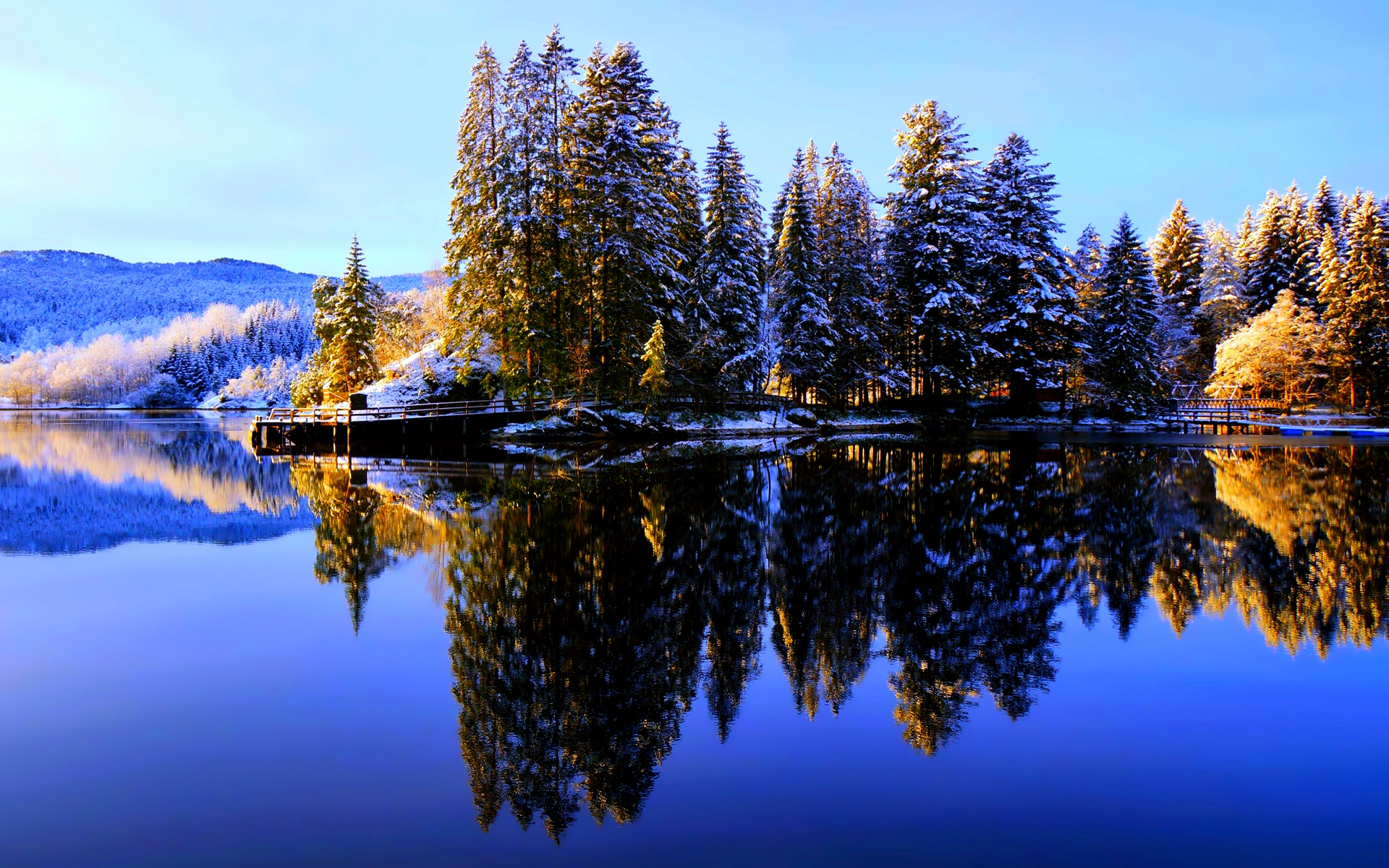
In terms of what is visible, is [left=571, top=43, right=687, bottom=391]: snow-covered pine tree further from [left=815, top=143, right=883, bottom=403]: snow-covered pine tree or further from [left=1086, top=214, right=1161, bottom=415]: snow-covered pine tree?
[left=1086, top=214, right=1161, bottom=415]: snow-covered pine tree

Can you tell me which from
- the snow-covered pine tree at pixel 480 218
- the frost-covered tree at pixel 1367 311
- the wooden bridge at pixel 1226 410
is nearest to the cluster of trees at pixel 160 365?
the snow-covered pine tree at pixel 480 218

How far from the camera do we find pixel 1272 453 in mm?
29531

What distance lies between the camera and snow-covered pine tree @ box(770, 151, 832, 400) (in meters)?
44.0

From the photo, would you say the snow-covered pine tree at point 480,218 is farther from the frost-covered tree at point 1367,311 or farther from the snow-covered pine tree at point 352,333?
the frost-covered tree at point 1367,311

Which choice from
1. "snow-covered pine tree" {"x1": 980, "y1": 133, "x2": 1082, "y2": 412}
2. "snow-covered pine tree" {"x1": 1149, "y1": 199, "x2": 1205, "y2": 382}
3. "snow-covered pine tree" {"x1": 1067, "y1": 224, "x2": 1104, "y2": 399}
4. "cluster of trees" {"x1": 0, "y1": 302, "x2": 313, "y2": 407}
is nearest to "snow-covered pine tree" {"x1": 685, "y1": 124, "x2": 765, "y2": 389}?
"snow-covered pine tree" {"x1": 980, "y1": 133, "x2": 1082, "y2": 412}

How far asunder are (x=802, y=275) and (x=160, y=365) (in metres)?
171

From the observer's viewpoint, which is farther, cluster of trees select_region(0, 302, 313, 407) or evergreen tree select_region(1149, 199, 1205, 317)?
cluster of trees select_region(0, 302, 313, 407)

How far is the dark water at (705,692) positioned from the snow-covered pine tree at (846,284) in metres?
32.4

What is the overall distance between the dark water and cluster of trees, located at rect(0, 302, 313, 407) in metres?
161

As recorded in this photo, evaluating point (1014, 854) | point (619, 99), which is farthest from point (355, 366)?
point (1014, 854)

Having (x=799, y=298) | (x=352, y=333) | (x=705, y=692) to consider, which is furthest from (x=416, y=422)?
(x=705, y=692)

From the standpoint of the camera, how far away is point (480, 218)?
3694cm

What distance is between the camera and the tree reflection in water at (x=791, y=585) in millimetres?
6090

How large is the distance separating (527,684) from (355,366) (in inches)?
1967
